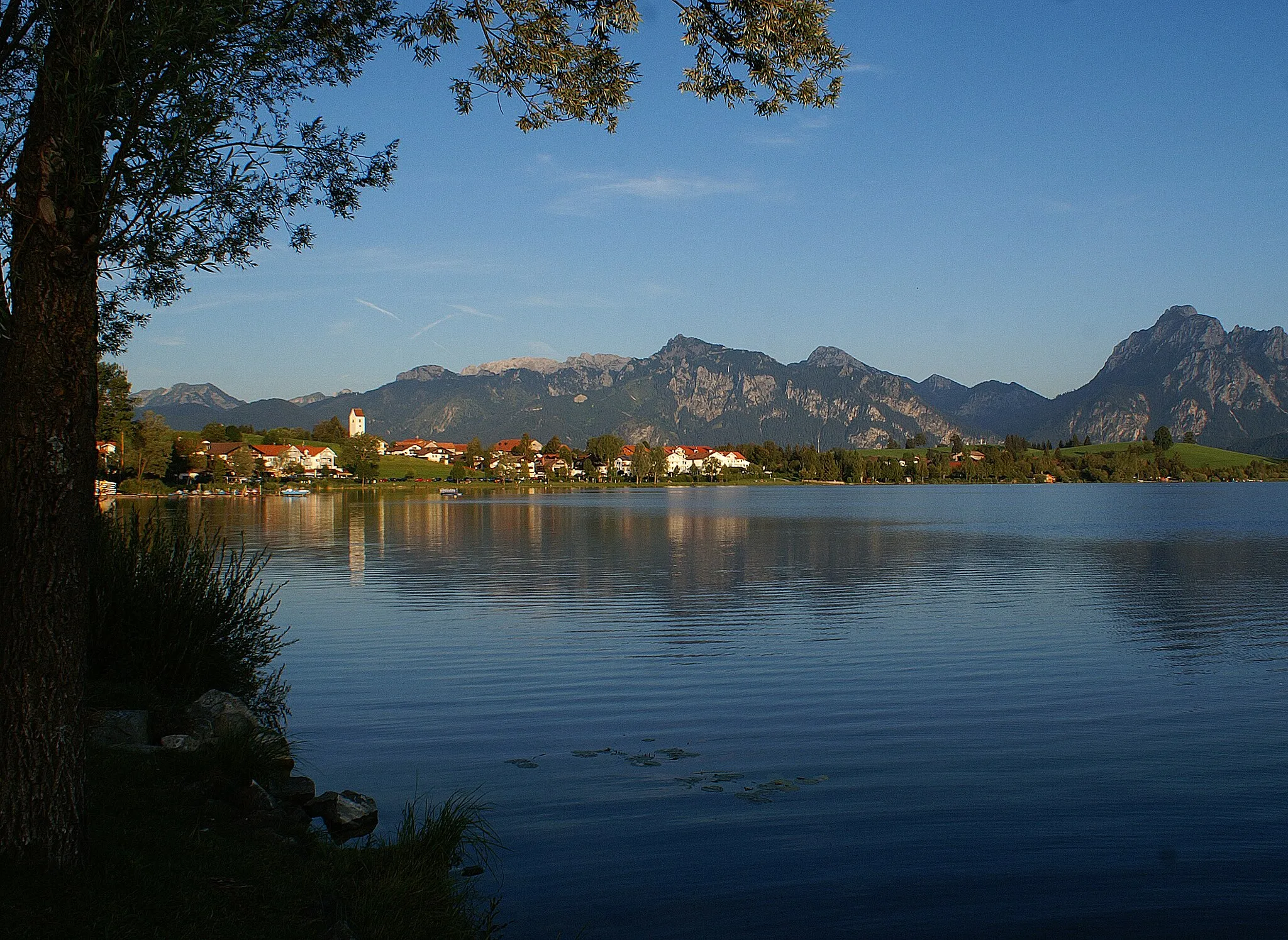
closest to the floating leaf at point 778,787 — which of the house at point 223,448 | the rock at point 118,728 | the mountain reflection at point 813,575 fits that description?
the rock at point 118,728

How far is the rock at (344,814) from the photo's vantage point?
9484mm

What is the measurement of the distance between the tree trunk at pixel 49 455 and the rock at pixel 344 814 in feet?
11.0

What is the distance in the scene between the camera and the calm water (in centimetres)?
855

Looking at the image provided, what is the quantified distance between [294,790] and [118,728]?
2.12 m

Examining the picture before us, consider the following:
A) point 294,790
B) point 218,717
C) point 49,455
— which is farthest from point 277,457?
point 49,455

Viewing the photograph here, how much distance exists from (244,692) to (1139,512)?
3770 inches

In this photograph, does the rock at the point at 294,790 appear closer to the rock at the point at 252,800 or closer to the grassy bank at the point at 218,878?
the rock at the point at 252,800

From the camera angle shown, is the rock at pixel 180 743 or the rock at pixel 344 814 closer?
the rock at pixel 344 814

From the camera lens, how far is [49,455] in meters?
6.14

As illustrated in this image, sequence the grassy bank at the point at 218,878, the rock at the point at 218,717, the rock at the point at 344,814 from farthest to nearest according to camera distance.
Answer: the rock at the point at 218,717 < the rock at the point at 344,814 < the grassy bank at the point at 218,878

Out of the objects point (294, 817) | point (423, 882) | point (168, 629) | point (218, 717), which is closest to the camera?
point (423, 882)

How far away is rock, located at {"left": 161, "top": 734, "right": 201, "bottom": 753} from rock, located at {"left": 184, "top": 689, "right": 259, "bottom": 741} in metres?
0.25

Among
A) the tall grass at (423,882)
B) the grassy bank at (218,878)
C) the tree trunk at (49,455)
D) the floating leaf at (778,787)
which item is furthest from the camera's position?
the floating leaf at (778,787)

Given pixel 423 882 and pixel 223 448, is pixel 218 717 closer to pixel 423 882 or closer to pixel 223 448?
pixel 423 882
